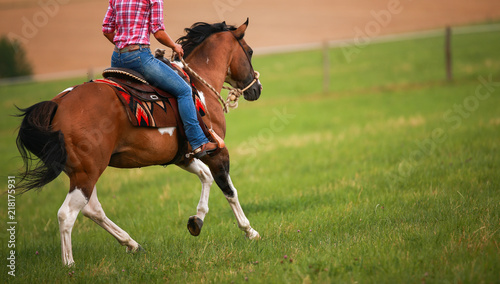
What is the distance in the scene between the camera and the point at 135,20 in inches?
198

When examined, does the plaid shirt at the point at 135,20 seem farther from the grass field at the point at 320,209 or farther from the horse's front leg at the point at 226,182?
the grass field at the point at 320,209

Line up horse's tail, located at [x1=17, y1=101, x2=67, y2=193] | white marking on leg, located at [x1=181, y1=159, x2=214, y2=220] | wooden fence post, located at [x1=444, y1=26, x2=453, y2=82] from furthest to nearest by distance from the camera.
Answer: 1. wooden fence post, located at [x1=444, y1=26, x2=453, y2=82]
2. white marking on leg, located at [x1=181, y1=159, x2=214, y2=220]
3. horse's tail, located at [x1=17, y1=101, x2=67, y2=193]

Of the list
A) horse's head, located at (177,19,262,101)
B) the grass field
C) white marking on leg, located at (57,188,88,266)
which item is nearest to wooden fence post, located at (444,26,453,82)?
the grass field

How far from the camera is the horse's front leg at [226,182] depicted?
5.63 m

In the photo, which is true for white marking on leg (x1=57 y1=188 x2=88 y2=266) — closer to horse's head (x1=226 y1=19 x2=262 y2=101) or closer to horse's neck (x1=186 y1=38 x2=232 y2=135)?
horse's neck (x1=186 y1=38 x2=232 y2=135)

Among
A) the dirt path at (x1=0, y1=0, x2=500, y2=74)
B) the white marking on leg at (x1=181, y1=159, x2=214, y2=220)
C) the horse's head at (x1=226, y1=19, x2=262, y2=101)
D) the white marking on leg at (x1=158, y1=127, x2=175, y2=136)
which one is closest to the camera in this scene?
the white marking on leg at (x1=158, y1=127, x2=175, y2=136)

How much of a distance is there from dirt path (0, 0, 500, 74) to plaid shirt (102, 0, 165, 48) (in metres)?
23.0

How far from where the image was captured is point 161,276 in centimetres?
454

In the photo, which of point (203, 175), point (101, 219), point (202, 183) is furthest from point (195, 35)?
point (101, 219)

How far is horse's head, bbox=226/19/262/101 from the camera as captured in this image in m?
6.31

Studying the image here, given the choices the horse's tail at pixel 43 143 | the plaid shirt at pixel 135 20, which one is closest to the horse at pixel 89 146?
the horse's tail at pixel 43 143

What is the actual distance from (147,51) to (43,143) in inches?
58.0

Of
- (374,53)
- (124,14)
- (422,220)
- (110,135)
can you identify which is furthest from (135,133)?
(374,53)

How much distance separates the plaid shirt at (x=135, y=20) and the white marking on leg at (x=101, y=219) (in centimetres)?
178
